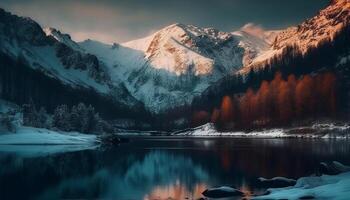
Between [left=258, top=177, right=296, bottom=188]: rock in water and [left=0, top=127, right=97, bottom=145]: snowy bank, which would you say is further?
[left=0, top=127, right=97, bottom=145]: snowy bank

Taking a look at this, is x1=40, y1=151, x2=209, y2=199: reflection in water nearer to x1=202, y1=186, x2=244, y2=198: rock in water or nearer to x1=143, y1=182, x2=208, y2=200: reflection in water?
x1=143, y1=182, x2=208, y2=200: reflection in water

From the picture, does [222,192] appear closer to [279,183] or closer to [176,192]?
[176,192]

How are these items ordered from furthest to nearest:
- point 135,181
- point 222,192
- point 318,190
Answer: point 135,181 → point 222,192 → point 318,190

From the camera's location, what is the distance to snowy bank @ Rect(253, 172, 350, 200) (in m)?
40.2

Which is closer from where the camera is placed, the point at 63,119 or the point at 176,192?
the point at 176,192

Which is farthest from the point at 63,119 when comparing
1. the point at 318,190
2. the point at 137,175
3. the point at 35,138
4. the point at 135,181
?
the point at 318,190

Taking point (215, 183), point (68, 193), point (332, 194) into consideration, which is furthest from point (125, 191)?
point (332, 194)

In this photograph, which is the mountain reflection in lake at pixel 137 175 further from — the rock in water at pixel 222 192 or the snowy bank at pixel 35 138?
the snowy bank at pixel 35 138

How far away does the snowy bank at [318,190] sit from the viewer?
4022 cm

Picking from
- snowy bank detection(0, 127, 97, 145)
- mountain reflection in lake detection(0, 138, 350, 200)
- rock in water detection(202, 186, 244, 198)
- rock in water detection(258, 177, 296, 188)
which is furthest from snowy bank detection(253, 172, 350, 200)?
snowy bank detection(0, 127, 97, 145)

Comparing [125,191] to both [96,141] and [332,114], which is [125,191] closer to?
[96,141]

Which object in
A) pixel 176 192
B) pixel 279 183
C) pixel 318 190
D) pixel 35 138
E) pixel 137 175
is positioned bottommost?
pixel 176 192

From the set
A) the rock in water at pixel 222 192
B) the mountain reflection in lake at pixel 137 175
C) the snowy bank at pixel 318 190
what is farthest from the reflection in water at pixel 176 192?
the snowy bank at pixel 318 190

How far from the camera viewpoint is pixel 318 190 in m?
42.8
